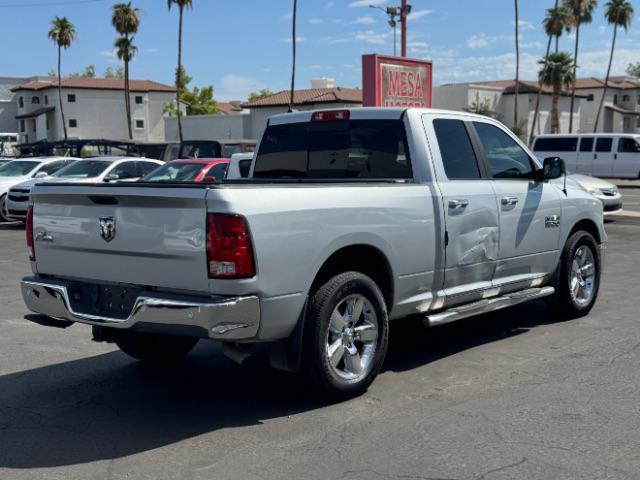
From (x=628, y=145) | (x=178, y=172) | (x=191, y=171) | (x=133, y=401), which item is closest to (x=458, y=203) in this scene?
(x=133, y=401)

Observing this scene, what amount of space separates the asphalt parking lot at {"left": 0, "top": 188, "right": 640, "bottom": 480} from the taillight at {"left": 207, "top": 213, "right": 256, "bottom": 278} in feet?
3.31

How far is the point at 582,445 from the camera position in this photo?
14.7ft

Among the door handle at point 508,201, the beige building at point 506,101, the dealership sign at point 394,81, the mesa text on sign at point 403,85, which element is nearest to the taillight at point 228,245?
the door handle at point 508,201

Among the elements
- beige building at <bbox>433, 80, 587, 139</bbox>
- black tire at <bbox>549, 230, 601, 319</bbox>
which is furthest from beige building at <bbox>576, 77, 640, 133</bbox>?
black tire at <bbox>549, 230, 601, 319</bbox>

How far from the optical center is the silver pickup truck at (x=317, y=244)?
4.68 meters

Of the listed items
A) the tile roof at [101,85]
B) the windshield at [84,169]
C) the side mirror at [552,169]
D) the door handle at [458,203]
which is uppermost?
the tile roof at [101,85]

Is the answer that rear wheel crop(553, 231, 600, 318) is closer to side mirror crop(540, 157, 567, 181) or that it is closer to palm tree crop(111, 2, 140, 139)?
side mirror crop(540, 157, 567, 181)

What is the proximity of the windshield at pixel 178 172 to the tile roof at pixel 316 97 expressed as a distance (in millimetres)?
43131

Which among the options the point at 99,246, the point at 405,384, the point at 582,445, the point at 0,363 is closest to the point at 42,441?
the point at 99,246

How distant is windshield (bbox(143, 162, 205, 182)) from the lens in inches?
625

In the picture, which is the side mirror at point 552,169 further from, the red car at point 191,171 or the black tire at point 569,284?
the red car at point 191,171

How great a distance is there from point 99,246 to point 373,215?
6.03 feet

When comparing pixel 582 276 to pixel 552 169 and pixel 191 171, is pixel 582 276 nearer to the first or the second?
pixel 552 169

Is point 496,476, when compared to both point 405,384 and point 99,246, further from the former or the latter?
point 99,246
